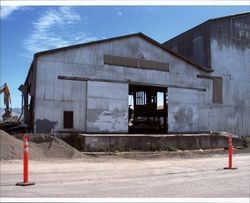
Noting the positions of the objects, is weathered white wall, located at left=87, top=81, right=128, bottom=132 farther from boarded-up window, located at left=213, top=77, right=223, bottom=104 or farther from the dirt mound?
boarded-up window, located at left=213, top=77, right=223, bottom=104

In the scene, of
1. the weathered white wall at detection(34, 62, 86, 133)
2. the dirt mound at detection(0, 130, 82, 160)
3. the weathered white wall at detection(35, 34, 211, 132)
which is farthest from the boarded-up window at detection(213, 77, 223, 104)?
the dirt mound at detection(0, 130, 82, 160)

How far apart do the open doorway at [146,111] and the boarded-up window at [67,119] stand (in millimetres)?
9654

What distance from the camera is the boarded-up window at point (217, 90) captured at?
36469 millimetres

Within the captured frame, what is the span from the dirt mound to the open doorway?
47.8ft

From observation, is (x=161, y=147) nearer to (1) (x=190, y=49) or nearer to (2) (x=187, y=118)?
(2) (x=187, y=118)

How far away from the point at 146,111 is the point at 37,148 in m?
22.0

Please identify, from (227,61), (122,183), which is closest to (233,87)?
(227,61)

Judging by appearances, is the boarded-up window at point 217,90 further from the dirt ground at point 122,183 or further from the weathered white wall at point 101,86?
the dirt ground at point 122,183

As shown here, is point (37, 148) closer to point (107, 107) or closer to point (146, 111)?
point (107, 107)

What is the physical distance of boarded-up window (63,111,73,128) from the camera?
1113 inches

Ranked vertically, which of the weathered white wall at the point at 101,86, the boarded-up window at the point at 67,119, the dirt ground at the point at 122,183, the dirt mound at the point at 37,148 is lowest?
the dirt ground at the point at 122,183

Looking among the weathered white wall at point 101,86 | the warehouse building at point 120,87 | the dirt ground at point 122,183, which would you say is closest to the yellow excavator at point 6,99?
the warehouse building at point 120,87

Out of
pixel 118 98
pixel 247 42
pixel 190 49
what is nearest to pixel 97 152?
pixel 118 98

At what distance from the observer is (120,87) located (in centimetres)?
3078
